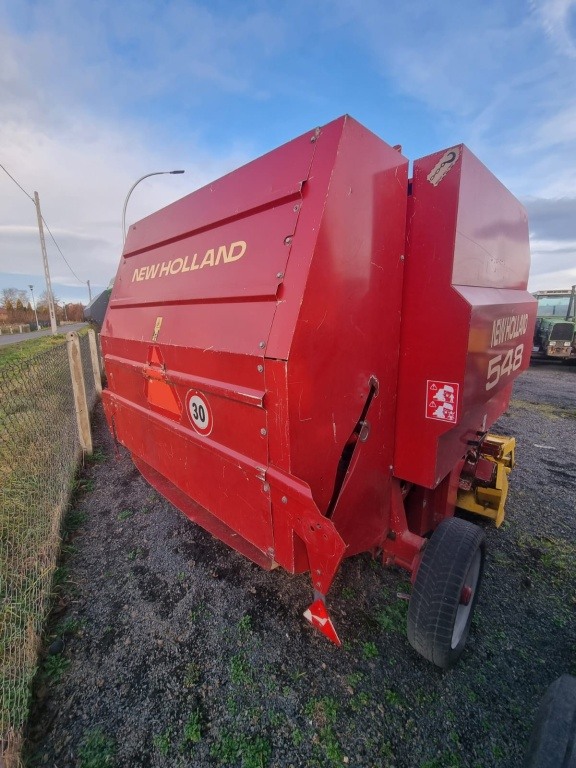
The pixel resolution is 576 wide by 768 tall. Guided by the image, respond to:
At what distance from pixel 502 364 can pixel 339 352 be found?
4.61 ft

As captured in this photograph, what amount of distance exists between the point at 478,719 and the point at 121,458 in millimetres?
4063

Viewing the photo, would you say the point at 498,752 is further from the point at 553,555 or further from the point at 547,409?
the point at 547,409

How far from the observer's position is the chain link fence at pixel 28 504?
1.72m

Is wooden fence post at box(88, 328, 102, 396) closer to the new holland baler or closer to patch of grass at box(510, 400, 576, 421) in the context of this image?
the new holland baler

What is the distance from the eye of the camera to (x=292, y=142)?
1.73 metres

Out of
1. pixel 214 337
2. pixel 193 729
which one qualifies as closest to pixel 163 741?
pixel 193 729

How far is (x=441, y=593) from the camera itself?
1.66 metres

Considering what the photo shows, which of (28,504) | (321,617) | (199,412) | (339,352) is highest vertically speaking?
(339,352)

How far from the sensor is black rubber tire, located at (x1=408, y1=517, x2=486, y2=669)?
1645 mm

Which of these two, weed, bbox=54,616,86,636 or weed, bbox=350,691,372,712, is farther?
weed, bbox=54,616,86,636

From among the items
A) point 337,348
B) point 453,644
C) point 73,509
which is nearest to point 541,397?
point 453,644

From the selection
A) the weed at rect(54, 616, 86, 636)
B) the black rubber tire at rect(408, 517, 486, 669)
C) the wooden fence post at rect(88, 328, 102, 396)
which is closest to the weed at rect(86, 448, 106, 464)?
the wooden fence post at rect(88, 328, 102, 396)

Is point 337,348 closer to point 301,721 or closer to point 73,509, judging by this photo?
point 301,721

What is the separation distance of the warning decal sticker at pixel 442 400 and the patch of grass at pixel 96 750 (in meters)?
2.02
